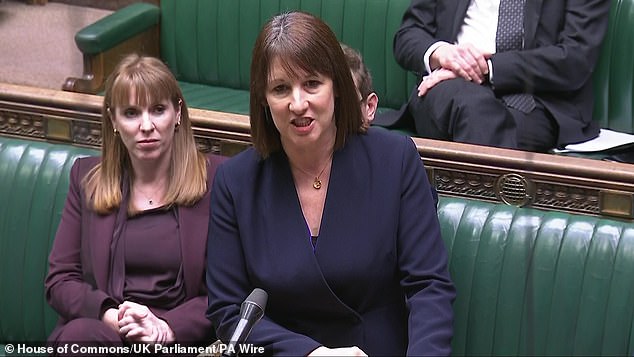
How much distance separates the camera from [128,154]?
54.7 inches

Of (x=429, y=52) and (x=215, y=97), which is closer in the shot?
(x=429, y=52)

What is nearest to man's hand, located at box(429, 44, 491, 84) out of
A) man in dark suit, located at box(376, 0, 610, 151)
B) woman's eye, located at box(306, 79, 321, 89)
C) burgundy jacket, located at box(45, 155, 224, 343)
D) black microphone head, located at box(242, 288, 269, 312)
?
man in dark suit, located at box(376, 0, 610, 151)

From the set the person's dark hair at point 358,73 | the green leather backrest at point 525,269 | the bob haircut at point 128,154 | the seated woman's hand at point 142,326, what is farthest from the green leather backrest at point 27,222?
the green leather backrest at point 525,269

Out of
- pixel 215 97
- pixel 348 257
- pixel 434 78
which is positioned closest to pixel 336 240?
pixel 348 257

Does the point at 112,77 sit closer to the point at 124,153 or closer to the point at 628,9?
the point at 124,153

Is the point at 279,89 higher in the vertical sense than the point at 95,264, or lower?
higher

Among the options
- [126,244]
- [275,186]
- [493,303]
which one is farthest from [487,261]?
[126,244]

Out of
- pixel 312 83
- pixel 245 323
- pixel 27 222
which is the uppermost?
pixel 312 83

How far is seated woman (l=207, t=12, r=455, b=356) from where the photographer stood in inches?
48.8

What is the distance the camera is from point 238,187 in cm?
129

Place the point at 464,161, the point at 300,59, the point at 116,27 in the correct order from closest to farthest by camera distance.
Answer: the point at 300,59, the point at 464,161, the point at 116,27

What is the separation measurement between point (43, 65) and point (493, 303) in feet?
2.58

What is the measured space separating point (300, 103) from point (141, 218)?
0.28m

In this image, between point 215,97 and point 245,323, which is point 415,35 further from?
point 245,323
